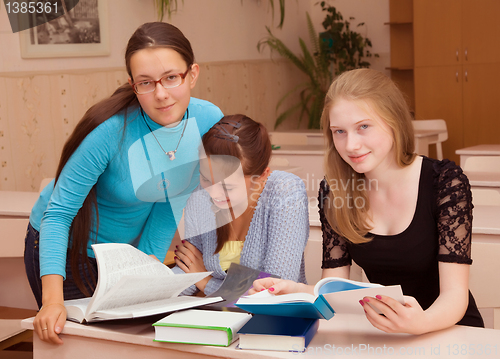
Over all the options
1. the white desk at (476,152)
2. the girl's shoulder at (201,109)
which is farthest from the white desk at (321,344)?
the white desk at (476,152)

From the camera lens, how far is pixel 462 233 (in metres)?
1.22

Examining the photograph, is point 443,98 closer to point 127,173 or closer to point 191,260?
point 191,260

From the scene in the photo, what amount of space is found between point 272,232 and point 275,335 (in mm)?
546

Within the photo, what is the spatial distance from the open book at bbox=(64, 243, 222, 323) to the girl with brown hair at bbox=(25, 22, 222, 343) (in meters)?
0.10

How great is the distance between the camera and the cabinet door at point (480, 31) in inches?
217

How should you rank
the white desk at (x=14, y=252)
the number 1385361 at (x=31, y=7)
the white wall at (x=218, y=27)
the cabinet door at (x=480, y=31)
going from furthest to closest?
the cabinet door at (x=480, y=31) → the white wall at (x=218, y=27) → the number 1385361 at (x=31, y=7) → the white desk at (x=14, y=252)

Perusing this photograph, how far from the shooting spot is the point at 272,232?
1.47 metres

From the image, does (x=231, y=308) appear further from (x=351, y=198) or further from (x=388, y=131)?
(x=388, y=131)

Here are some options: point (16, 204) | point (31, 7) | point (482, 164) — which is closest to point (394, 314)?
point (16, 204)

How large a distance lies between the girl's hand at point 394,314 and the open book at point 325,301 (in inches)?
0.5

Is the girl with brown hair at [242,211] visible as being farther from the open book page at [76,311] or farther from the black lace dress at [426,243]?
the open book page at [76,311]

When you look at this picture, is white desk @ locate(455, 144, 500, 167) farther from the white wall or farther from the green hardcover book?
the green hardcover book

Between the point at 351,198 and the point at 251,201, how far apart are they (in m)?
0.32

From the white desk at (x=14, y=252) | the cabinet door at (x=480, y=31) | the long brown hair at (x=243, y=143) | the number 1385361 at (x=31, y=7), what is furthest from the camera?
the cabinet door at (x=480, y=31)
